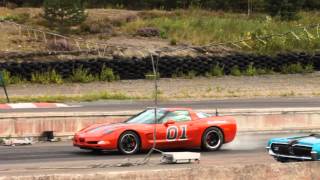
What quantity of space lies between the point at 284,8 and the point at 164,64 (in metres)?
18.9

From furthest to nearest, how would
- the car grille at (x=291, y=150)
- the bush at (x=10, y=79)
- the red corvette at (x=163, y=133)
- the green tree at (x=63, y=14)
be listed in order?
the green tree at (x=63, y=14)
the bush at (x=10, y=79)
the red corvette at (x=163, y=133)
the car grille at (x=291, y=150)

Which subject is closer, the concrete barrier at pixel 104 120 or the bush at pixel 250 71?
the concrete barrier at pixel 104 120

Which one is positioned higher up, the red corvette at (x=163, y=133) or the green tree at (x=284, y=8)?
the green tree at (x=284, y=8)

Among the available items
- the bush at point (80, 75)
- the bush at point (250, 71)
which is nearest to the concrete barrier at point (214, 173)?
the bush at point (80, 75)

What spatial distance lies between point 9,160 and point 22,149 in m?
2.48

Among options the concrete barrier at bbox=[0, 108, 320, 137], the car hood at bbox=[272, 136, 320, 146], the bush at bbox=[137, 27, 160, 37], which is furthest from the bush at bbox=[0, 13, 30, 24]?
the car hood at bbox=[272, 136, 320, 146]

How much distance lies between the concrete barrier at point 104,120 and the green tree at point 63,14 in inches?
984

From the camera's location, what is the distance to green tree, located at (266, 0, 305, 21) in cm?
5406

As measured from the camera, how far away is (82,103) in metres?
30.7

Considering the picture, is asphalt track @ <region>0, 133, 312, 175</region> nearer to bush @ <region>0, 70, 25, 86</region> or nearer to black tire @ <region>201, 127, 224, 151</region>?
black tire @ <region>201, 127, 224, 151</region>

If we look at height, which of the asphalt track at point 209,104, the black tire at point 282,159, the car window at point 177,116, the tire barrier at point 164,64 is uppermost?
the tire barrier at point 164,64

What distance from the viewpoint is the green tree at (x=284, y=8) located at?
5406 centimetres

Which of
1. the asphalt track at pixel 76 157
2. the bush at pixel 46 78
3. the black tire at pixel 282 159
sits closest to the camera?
the black tire at pixel 282 159

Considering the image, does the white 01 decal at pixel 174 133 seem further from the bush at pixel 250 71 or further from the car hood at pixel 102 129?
the bush at pixel 250 71
